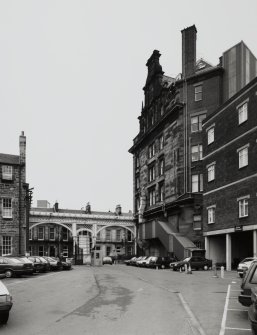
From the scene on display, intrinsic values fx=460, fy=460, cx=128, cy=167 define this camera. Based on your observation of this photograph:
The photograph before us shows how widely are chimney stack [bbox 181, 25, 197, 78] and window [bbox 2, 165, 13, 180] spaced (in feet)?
75.2

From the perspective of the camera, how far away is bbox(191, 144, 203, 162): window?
2005 inches

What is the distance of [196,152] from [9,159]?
2026 cm

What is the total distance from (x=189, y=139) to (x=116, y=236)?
147 ft

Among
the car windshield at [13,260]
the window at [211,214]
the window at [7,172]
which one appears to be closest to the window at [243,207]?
the window at [211,214]

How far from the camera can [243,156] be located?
35469 mm

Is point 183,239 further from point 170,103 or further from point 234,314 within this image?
point 234,314

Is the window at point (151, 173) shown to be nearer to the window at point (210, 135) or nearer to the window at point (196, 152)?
the window at point (196, 152)

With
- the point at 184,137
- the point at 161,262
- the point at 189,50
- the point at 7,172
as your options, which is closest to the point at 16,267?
the point at 7,172

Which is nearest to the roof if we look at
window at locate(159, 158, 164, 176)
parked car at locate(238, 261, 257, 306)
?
window at locate(159, 158, 164, 176)

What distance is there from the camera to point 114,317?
12258 millimetres

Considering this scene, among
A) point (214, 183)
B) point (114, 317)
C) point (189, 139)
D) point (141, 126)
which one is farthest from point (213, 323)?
point (141, 126)

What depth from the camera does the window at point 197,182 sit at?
5053 cm

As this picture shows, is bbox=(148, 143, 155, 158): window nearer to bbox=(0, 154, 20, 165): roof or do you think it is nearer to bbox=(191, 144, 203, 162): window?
bbox=(191, 144, 203, 162): window

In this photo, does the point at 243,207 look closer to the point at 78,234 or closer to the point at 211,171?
the point at 211,171
